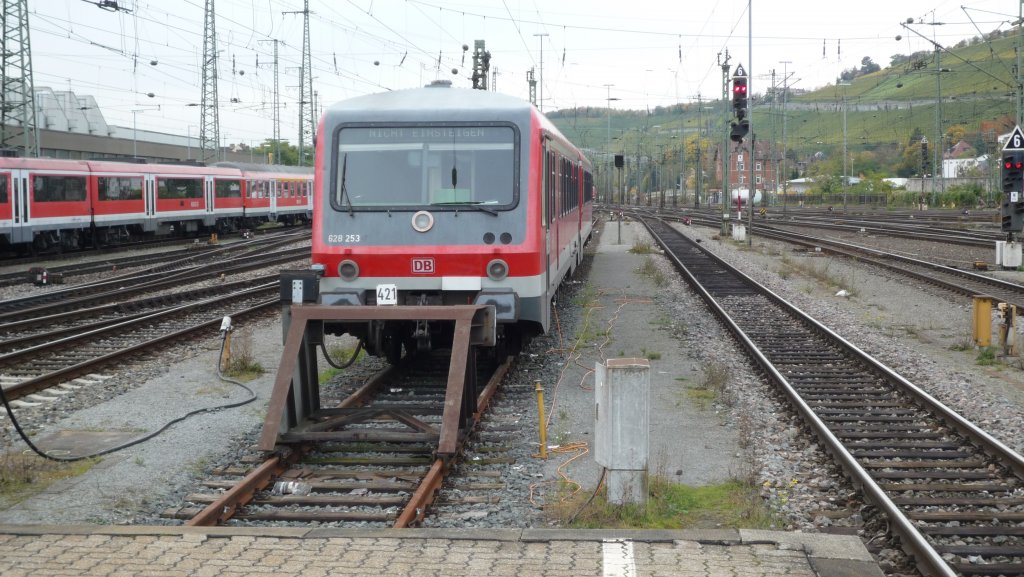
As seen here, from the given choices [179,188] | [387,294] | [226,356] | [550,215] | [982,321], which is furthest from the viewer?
[179,188]

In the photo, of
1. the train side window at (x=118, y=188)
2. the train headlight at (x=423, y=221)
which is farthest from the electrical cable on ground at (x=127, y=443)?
the train side window at (x=118, y=188)

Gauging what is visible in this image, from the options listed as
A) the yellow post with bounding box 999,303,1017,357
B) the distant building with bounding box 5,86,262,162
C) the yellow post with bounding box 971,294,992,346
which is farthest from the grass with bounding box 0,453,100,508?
the distant building with bounding box 5,86,262,162

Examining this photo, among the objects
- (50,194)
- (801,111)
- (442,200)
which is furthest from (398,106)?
(801,111)

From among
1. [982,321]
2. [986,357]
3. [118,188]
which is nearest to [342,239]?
[986,357]

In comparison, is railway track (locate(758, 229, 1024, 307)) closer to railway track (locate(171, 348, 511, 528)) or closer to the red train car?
railway track (locate(171, 348, 511, 528))

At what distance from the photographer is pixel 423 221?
955cm

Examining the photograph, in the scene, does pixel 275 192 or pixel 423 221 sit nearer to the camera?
pixel 423 221

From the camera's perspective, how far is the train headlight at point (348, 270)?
9586 mm

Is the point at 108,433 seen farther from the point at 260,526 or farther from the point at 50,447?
the point at 260,526

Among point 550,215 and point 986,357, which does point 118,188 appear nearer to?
point 550,215

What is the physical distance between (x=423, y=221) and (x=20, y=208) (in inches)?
787

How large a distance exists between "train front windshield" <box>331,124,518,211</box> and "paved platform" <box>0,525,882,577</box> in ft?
14.8

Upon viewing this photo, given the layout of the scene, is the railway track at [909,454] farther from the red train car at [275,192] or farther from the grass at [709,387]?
the red train car at [275,192]

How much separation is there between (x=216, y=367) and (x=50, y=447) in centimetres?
355
